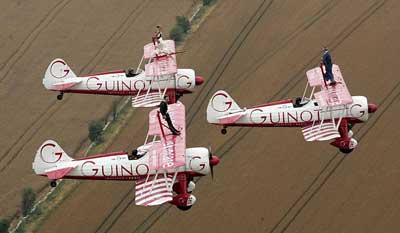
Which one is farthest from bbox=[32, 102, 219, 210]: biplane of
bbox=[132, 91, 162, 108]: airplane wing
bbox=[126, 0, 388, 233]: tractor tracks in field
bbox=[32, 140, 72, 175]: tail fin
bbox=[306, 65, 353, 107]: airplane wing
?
bbox=[306, 65, 353, 107]: airplane wing

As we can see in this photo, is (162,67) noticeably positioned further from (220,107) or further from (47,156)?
(47,156)

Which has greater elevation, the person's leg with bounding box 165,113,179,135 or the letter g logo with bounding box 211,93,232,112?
the letter g logo with bounding box 211,93,232,112

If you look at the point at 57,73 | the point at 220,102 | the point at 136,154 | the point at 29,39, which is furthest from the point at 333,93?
the point at 29,39

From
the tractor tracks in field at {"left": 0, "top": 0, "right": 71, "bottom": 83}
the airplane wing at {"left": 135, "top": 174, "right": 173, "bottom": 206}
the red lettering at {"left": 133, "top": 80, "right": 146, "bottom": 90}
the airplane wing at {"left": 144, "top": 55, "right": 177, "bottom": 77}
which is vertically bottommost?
the airplane wing at {"left": 135, "top": 174, "right": 173, "bottom": 206}

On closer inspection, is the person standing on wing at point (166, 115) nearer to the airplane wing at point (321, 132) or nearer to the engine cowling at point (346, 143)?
the airplane wing at point (321, 132)

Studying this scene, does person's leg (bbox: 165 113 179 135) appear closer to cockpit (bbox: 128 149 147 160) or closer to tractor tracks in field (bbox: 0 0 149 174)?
cockpit (bbox: 128 149 147 160)

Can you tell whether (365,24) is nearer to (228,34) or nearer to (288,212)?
(228,34)

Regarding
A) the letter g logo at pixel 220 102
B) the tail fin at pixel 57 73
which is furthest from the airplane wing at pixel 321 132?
the tail fin at pixel 57 73
